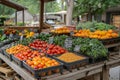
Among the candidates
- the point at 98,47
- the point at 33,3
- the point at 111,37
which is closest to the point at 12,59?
the point at 98,47

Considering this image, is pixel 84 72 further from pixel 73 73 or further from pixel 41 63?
pixel 41 63

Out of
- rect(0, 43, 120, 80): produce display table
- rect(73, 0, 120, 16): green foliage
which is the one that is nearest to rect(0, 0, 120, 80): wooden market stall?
rect(0, 43, 120, 80): produce display table

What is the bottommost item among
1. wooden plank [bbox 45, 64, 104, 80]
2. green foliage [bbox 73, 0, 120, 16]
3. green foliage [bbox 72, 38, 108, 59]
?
wooden plank [bbox 45, 64, 104, 80]

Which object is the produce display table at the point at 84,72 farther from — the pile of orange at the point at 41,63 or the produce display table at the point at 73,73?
the pile of orange at the point at 41,63

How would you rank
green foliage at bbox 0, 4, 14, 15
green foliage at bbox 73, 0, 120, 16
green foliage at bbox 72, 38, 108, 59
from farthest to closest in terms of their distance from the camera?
green foliage at bbox 0, 4, 14, 15, green foliage at bbox 73, 0, 120, 16, green foliage at bbox 72, 38, 108, 59

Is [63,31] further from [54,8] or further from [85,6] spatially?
[54,8]

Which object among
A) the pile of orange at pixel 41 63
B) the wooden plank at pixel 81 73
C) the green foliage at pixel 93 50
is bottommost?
the wooden plank at pixel 81 73

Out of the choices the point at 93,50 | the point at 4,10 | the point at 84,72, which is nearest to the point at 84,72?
the point at 84,72

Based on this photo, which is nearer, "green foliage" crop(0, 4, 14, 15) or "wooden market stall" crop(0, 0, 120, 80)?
"wooden market stall" crop(0, 0, 120, 80)

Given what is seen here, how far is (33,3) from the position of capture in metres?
57.1

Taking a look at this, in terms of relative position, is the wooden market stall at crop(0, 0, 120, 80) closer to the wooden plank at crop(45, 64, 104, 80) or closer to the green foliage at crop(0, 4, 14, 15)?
the wooden plank at crop(45, 64, 104, 80)

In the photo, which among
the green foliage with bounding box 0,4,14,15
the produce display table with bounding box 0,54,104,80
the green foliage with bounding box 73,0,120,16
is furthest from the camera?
the green foliage with bounding box 0,4,14,15

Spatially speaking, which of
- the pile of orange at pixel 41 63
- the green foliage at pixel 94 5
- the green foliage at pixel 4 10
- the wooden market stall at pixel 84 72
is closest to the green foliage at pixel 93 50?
the wooden market stall at pixel 84 72

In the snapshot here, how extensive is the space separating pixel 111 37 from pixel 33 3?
176 feet
